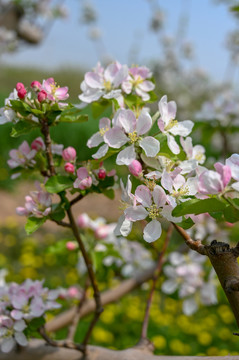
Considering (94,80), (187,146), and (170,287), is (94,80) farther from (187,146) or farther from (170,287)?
(170,287)

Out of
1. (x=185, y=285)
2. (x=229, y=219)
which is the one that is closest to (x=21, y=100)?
(x=229, y=219)

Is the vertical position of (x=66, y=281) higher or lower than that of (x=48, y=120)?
lower

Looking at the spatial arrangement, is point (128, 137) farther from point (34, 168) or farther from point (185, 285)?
point (185, 285)

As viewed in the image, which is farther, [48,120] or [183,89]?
[183,89]

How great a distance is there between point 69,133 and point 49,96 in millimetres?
7540

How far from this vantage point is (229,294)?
0.63 metres

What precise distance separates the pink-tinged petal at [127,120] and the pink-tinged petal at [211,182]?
230mm

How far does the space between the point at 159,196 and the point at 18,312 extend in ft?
1.62

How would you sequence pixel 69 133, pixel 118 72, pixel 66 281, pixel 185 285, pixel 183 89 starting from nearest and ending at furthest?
1. pixel 118 72
2. pixel 185 285
3. pixel 66 281
4. pixel 69 133
5. pixel 183 89

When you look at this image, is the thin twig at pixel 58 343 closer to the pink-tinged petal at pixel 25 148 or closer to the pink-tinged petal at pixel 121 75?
the pink-tinged petal at pixel 25 148

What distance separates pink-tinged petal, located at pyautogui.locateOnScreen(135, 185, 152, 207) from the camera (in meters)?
0.69

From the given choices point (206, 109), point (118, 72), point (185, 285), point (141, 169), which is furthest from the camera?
point (206, 109)

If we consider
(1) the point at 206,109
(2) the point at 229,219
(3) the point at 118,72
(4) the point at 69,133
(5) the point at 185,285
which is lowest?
(4) the point at 69,133

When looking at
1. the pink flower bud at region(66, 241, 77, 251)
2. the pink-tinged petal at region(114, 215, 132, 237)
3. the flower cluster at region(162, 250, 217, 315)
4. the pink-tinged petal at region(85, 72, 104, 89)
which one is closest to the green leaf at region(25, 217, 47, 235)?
the pink-tinged petal at region(114, 215, 132, 237)
